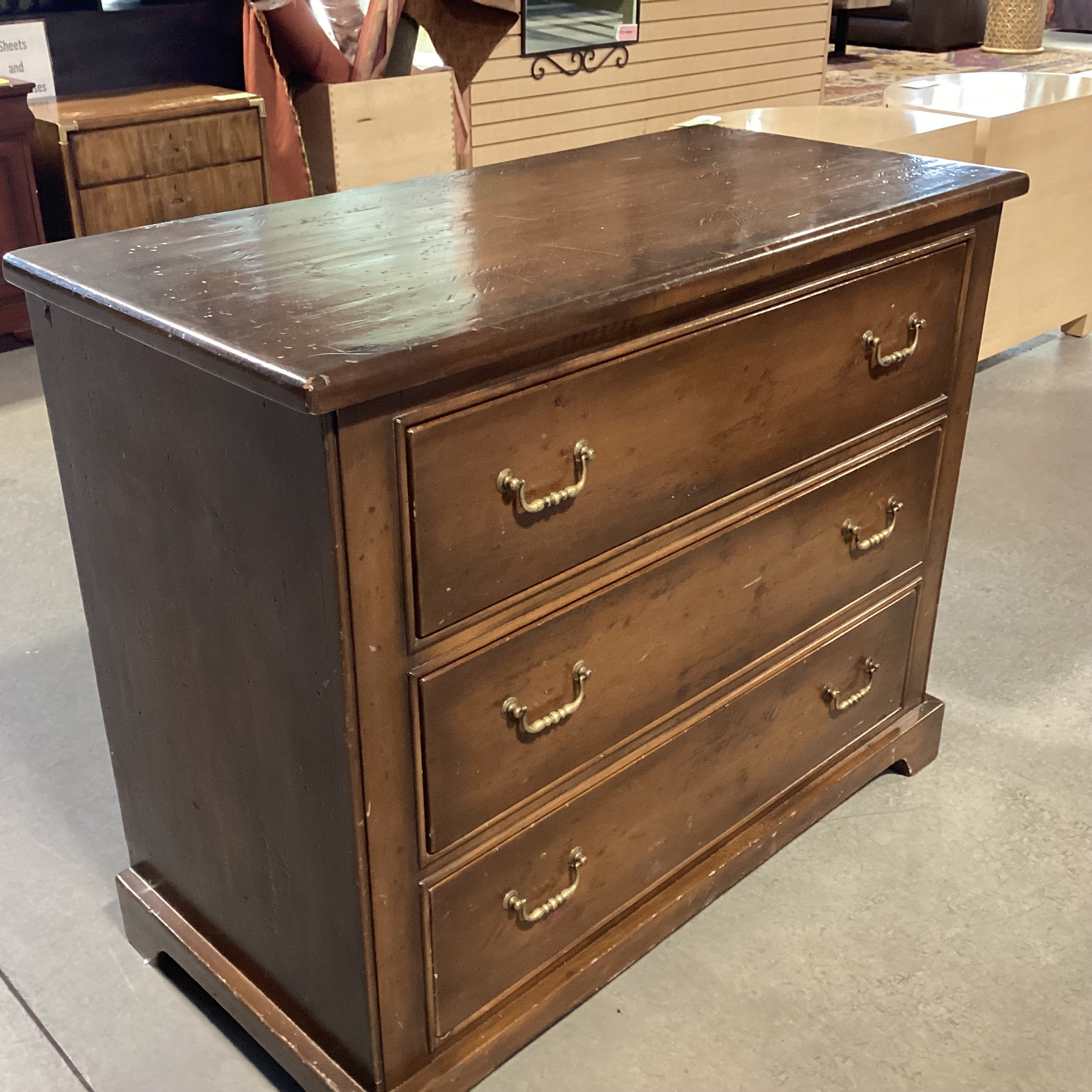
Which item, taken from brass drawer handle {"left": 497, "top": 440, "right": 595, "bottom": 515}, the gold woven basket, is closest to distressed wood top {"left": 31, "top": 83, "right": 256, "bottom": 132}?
brass drawer handle {"left": 497, "top": 440, "right": 595, "bottom": 515}

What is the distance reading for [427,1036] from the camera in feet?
4.41

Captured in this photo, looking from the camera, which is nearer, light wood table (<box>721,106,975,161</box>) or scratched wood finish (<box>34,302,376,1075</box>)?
scratched wood finish (<box>34,302,376,1075</box>)

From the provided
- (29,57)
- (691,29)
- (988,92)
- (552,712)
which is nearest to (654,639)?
(552,712)

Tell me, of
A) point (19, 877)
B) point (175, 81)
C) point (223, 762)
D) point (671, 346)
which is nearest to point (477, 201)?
point (671, 346)

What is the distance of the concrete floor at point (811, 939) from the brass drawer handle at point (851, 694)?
0.22 metres

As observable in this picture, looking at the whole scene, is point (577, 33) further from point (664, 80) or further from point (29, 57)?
point (29, 57)

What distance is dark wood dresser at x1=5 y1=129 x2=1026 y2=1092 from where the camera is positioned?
110 cm

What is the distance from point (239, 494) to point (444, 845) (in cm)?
43

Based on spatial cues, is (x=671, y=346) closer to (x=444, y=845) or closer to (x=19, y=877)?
(x=444, y=845)

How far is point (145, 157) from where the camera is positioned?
4.02m

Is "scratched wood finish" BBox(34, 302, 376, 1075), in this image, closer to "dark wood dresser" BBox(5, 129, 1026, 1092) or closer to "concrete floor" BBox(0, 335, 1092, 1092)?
Result: "dark wood dresser" BBox(5, 129, 1026, 1092)

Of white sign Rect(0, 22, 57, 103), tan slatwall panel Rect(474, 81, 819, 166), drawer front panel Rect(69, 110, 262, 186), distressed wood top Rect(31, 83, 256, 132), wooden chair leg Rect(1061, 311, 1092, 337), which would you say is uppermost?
white sign Rect(0, 22, 57, 103)

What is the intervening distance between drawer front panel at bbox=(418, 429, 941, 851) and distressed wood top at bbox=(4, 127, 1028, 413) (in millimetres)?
319

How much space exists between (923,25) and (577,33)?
550cm
